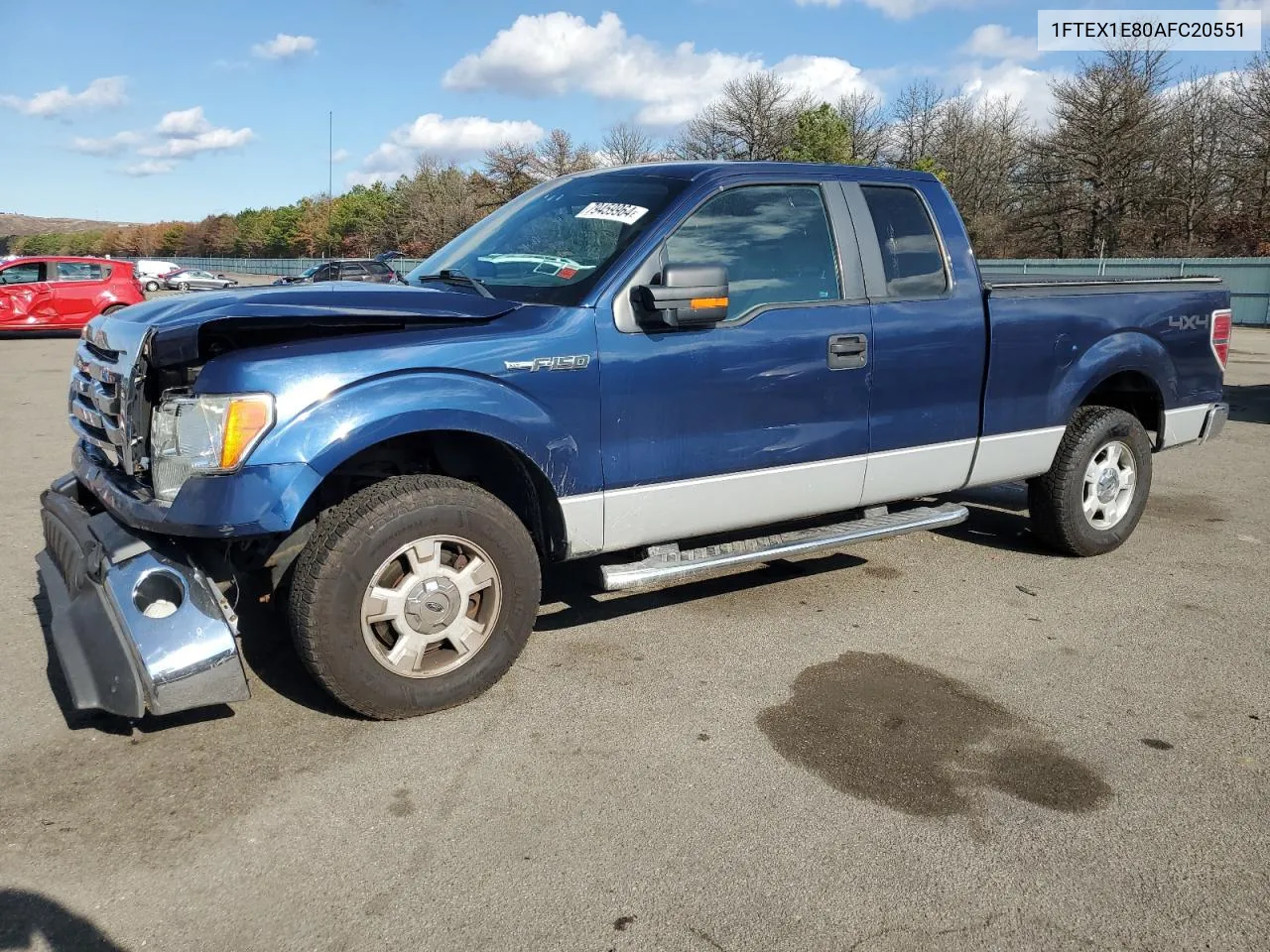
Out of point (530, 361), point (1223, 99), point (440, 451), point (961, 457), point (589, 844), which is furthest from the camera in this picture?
point (1223, 99)

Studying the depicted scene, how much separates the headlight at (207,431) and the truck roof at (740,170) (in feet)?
6.71

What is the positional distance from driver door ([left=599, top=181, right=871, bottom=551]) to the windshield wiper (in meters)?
0.68

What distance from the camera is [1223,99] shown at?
4328cm

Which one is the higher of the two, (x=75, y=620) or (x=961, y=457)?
(x=961, y=457)

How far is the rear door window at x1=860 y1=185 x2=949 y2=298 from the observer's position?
15.3 feet

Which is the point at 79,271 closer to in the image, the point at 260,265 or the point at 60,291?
the point at 60,291

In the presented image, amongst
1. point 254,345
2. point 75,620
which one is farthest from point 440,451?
point 75,620

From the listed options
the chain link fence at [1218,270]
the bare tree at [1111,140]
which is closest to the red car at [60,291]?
the chain link fence at [1218,270]

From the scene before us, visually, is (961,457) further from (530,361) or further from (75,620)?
(75,620)

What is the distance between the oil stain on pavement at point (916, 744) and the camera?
3211mm

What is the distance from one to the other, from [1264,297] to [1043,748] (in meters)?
28.8

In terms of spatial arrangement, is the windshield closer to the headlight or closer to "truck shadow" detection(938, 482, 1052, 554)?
the headlight

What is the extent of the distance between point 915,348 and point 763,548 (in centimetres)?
118

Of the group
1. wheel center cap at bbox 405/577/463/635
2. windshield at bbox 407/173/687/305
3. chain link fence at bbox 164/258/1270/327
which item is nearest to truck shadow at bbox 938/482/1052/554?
windshield at bbox 407/173/687/305
